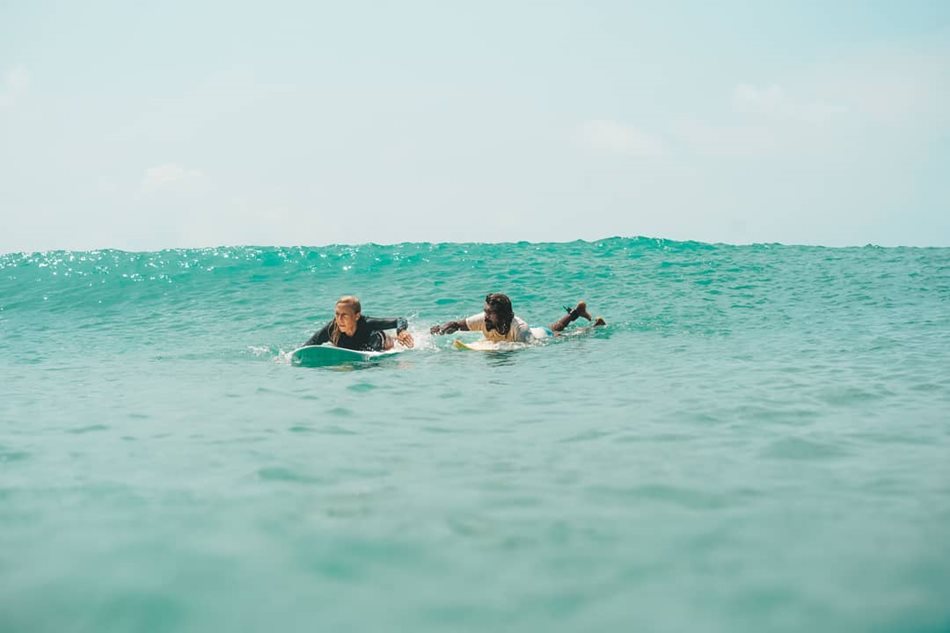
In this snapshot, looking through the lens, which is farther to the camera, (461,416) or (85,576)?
(461,416)

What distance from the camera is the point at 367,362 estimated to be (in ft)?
33.9

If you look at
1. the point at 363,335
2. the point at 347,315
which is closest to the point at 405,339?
the point at 363,335

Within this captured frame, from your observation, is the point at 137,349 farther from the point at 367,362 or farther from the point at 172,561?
the point at 172,561

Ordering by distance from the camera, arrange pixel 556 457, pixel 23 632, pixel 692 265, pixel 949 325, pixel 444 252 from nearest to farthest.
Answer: pixel 23 632
pixel 556 457
pixel 949 325
pixel 692 265
pixel 444 252

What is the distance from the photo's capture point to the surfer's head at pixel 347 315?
10.6 m

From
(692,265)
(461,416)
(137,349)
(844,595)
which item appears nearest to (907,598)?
(844,595)

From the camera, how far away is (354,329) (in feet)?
35.4

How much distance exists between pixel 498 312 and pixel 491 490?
7747 mm

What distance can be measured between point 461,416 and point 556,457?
1.66 meters

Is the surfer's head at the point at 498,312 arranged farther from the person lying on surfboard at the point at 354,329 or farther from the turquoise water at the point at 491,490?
the person lying on surfboard at the point at 354,329

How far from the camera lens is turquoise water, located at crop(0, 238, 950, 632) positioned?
2.88 metres

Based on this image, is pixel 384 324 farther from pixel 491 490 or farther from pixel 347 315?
pixel 491 490

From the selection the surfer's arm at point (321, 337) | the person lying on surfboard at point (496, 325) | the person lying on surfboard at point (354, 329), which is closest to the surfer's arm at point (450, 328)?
the person lying on surfboard at point (496, 325)

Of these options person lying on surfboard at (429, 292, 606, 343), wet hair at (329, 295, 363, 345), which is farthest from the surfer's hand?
wet hair at (329, 295, 363, 345)
